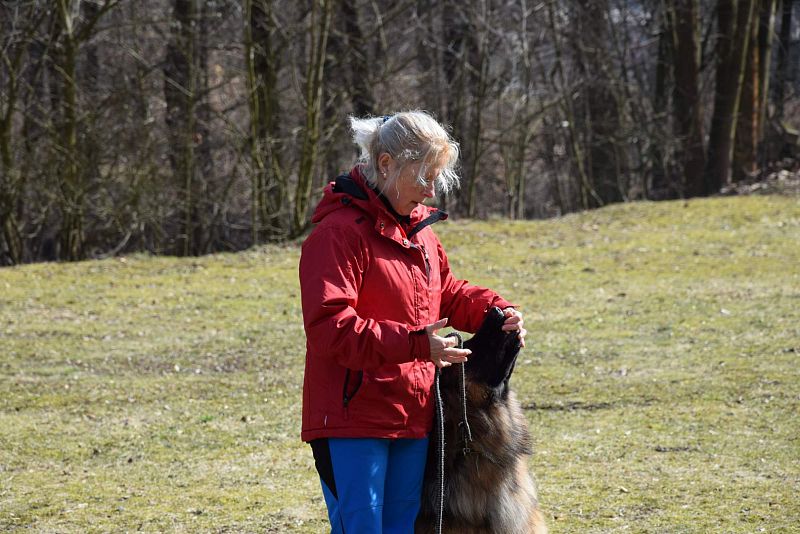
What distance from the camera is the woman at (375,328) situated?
3064 millimetres

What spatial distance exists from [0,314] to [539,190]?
20.1 meters

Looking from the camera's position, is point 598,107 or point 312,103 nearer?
point 312,103

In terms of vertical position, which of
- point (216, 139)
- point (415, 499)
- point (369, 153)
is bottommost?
point (415, 499)

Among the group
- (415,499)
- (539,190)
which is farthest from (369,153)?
(539,190)

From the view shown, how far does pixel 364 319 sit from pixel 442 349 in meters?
0.26

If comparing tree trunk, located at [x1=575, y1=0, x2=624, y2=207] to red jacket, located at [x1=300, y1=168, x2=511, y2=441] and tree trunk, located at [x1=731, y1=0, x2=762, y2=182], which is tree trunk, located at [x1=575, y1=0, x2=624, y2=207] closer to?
tree trunk, located at [x1=731, y1=0, x2=762, y2=182]

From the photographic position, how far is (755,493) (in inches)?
210

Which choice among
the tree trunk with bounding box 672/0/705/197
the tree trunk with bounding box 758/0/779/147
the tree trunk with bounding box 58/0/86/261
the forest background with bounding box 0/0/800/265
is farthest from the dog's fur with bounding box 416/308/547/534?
the tree trunk with bounding box 758/0/779/147

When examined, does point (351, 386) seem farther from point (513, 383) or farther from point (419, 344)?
point (513, 383)

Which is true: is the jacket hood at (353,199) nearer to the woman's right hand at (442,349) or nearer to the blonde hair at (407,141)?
the blonde hair at (407,141)

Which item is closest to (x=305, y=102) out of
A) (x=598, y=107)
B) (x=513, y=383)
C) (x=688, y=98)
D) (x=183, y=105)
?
(x=183, y=105)

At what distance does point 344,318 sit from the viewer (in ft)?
9.95

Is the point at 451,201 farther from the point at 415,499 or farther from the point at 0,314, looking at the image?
the point at 415,499

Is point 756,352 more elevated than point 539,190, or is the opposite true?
point 539,190
